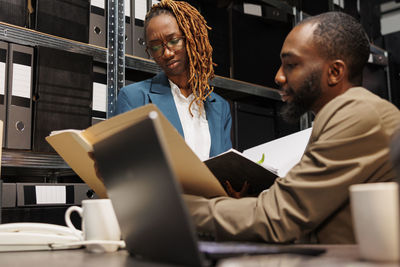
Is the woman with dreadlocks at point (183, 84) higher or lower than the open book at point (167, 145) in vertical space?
higher

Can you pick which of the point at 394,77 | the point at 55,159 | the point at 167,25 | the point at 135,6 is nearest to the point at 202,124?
the point at 167,25

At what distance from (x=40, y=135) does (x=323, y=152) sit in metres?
1.19

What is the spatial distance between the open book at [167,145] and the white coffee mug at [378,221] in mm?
251

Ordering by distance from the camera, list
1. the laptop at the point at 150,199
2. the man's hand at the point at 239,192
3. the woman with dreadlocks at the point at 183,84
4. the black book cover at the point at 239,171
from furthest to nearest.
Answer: the woman with dreadlocks at the point at 183,84 < the man's hand at the point at 239,192 < the black book cover at the point at 239,171 < the laptop at the point at 150,199

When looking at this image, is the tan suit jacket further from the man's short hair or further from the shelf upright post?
the shelf upright post

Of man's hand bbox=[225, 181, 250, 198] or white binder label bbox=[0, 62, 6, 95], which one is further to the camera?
white binder label bbox=[0, 62, 6, 95]

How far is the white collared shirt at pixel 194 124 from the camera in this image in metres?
1.57

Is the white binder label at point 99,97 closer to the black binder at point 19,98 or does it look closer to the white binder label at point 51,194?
the black binder at point 19,98

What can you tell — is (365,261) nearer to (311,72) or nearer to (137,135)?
(137,135)

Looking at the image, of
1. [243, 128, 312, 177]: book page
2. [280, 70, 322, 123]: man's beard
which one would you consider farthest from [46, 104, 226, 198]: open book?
[243, 128, 312, 177]: book page

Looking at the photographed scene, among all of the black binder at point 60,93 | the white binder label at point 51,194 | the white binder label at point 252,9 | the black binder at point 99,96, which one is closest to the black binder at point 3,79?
the black binder at point 60,93

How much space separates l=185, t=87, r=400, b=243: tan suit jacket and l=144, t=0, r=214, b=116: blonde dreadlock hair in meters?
0.87

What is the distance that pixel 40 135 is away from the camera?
5.32ft

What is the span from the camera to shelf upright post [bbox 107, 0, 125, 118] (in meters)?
1.87
